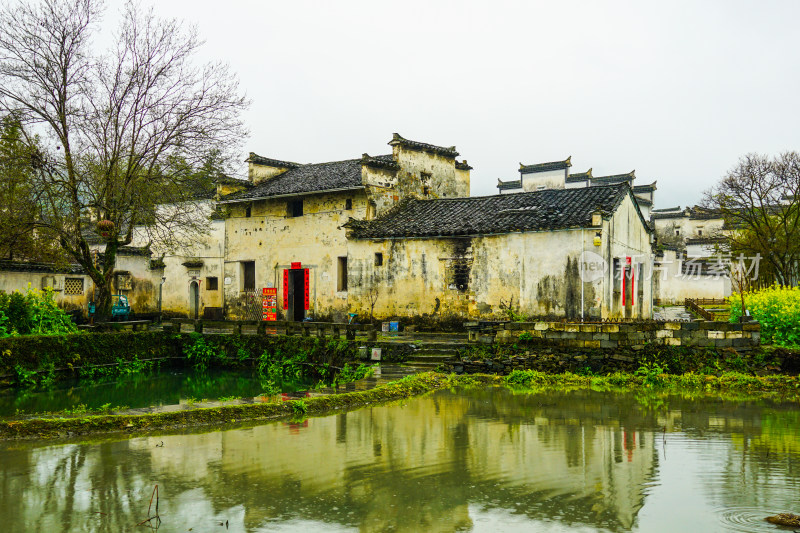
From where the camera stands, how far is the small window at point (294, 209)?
24641 millimetres

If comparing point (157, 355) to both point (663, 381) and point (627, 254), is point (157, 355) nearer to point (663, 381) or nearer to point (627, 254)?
point (663, 381)

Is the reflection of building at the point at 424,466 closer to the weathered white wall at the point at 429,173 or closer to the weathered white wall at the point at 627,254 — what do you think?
the weathered white wall at the point at 627,254

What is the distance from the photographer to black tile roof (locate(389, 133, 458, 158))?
23.7 m

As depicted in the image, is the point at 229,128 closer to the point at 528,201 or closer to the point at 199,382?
the point at 199,382

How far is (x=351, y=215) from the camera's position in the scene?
23.2 meters

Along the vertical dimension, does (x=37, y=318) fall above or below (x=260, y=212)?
below

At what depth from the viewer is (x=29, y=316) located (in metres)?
16.6

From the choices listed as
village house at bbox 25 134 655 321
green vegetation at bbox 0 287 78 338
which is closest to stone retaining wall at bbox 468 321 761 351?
village house at bbox 25 134 655 321

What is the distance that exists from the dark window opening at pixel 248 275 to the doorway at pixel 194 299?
3.03 metres

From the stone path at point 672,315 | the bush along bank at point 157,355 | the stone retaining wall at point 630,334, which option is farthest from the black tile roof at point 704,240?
the bush along bank at point 157,355

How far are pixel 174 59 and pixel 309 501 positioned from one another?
54.2 ft

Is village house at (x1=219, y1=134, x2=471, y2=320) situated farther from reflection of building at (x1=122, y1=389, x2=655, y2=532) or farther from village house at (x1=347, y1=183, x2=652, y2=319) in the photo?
reflection of building at (x1=122, y1=389, x2=655, y2=532)

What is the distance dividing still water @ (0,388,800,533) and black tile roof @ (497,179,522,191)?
33.7 metres

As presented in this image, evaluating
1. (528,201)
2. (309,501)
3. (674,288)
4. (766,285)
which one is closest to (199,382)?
(528,201)
